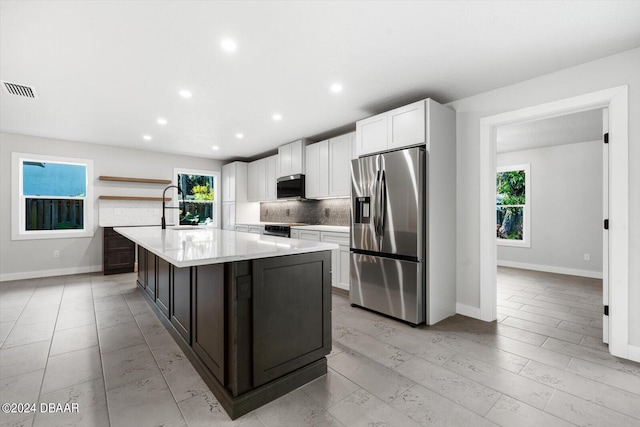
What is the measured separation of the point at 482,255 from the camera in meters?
3.18

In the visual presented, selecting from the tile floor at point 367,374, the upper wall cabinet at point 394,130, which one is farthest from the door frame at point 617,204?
the upper wall cabinet at point 394,130

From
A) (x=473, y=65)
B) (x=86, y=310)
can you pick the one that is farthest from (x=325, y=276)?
(x=86, y=310)

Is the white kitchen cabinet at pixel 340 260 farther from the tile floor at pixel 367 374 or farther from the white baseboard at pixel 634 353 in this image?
the white baseboard at pixel 634 353

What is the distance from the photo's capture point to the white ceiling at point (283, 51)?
6.32 feet

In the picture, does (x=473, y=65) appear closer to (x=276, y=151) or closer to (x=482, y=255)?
(x=482, y=255)

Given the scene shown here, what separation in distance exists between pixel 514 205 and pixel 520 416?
18.6 ft

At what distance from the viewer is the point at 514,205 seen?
6297mm

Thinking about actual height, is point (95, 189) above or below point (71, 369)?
above

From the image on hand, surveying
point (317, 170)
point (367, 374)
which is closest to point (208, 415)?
point (367, 374)

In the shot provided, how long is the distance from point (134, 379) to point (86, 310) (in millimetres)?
1993

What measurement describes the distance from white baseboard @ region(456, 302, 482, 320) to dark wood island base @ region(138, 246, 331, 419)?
1.96 metres

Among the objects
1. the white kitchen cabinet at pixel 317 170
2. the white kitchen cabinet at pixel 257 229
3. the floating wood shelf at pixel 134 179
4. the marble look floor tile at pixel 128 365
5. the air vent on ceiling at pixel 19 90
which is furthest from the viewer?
the white kitchen cabinet at pixel 257 229

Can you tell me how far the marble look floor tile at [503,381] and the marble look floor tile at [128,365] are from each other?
7.28 ft

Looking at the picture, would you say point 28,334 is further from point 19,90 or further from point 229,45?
point 229,45
